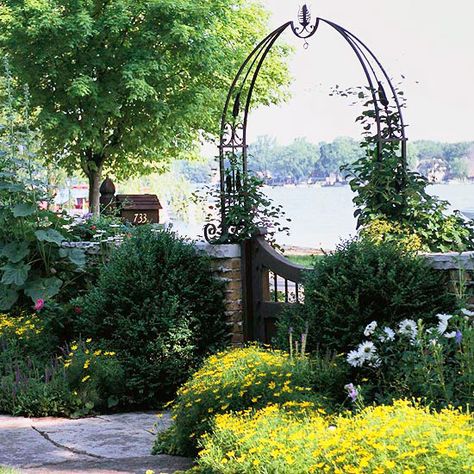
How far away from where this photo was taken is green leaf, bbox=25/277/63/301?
316 inches

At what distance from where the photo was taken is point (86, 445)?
5340 millimetres

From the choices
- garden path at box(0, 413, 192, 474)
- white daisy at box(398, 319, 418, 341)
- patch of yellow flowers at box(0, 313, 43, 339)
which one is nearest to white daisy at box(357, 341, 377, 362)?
white daisy at box(398, 319, 418, 341)

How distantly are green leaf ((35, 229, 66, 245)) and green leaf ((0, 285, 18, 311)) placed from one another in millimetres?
580

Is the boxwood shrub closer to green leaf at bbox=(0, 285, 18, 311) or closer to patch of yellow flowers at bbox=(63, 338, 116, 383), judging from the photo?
patch of yellow flowers at bbox=(63, 338, 116, 383)

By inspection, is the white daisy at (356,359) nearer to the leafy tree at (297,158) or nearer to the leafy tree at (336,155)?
the leafy tree at (297,158)

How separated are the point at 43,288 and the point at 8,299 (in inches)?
15.2

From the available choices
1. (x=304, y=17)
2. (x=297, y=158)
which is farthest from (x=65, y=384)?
(x=297, y=158)

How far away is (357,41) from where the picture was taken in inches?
287

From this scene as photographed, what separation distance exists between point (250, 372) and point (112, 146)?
17490mm

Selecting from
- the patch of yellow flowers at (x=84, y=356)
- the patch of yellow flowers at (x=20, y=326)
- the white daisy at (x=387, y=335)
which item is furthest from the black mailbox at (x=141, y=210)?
the white daisy at (x=387, y=335)

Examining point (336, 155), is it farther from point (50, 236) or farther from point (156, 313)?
point (156, 313)

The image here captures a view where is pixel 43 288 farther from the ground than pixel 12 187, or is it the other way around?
pixel 12 187

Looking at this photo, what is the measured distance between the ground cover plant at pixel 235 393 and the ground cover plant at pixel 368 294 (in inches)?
22.3

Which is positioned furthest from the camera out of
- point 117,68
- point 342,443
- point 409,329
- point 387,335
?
point 117,68
